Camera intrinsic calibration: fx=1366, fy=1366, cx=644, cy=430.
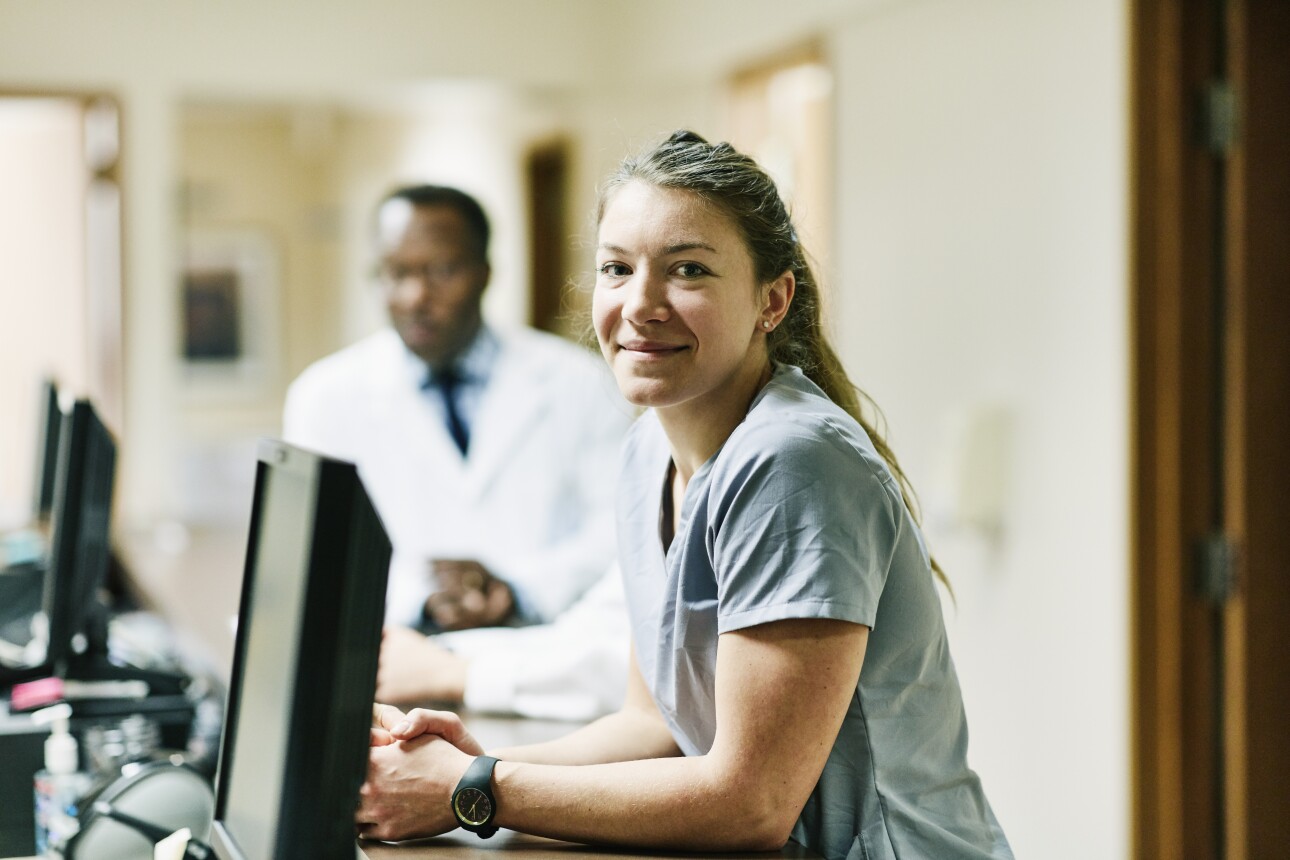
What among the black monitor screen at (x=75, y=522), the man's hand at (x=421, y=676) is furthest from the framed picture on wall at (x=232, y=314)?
the man's hand at (x=421, y=676)

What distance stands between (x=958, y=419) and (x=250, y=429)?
345cm

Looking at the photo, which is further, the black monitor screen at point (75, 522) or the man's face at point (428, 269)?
the man's face at point (428, 269)

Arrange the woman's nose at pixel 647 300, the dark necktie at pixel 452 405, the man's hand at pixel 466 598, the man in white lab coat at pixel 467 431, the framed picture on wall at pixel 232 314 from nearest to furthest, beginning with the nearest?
the woman's nose at pixel 647 300 → the man's hand at pixel 466 598 → the man in white lab coat at pixel 467 431 → the dark necktie at pixel 452 405 → the framed picture on wall at pixel 232 314

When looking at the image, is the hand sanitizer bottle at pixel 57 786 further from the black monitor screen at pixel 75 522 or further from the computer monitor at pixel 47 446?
the computer monitor at pixel 47 446

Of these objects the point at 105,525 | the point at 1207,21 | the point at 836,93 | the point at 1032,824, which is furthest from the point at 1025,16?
the point at 105,525

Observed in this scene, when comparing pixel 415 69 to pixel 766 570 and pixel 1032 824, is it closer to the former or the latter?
pixel 1032 824

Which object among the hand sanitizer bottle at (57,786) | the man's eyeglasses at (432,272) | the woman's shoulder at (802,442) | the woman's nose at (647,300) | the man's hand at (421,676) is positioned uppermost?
the man's eyeglasses at (432,272)

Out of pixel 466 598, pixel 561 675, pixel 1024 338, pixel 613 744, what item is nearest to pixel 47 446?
pixel 466 598

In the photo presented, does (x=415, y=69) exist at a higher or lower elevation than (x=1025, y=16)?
higher

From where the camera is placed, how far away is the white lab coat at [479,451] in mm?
2902

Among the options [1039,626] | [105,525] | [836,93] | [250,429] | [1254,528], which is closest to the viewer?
[105,525]

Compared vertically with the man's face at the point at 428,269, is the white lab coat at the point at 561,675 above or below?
below

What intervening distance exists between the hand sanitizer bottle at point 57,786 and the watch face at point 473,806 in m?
0.48

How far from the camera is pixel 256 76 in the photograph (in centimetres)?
444
